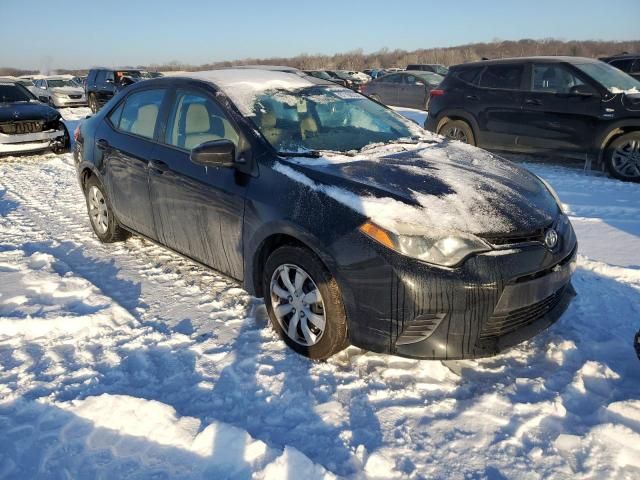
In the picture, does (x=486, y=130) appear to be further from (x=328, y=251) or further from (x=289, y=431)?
(x=289, y=431)

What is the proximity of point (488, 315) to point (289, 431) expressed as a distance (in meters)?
1.11

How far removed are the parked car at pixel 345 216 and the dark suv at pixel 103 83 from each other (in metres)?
16.3

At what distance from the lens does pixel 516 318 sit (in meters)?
2.53

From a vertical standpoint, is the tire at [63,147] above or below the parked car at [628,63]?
below

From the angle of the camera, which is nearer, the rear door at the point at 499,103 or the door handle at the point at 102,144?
the door handle at the point at 102,144

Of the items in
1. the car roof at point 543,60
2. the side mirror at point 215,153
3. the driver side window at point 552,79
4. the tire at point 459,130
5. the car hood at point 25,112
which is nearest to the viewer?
the side mirror at point 215,153

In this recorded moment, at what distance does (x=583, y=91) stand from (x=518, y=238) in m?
5.80

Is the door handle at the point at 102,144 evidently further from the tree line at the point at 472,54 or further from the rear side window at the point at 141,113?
the tree line at the point at 472,54

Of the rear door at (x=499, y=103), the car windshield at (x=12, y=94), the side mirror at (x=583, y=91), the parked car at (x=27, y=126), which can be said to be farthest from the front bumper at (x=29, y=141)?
the side mirror at (x=583, y=91)

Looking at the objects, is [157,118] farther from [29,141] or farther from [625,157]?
[29,141]

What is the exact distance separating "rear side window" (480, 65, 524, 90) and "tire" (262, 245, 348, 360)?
656 centimetres

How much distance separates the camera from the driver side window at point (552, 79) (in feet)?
23.9

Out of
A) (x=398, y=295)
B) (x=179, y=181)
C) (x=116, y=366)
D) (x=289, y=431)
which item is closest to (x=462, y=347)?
(x=398, y=295)

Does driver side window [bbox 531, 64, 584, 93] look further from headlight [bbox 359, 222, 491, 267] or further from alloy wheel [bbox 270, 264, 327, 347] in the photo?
alloy wheel [bbox 270, 264, 327, 347]
